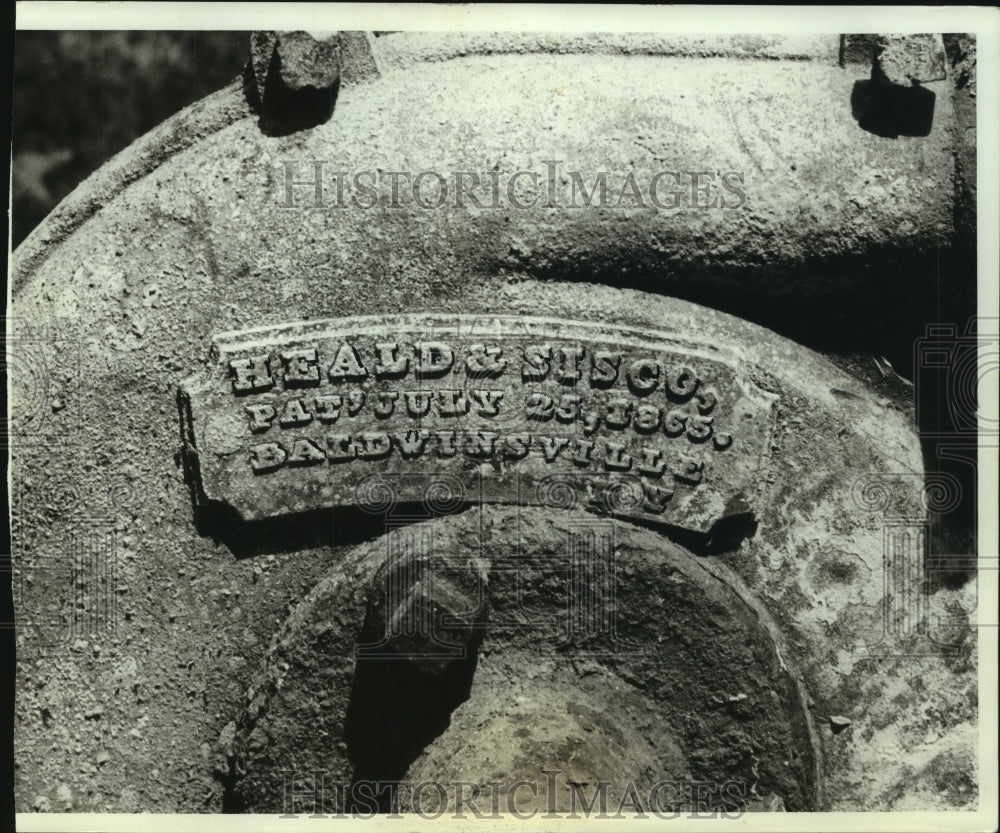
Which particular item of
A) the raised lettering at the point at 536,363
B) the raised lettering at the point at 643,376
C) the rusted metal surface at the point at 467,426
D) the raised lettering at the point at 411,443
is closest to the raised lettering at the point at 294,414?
the rusted metal surface at the point at 467,426

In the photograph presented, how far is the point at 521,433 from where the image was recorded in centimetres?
133

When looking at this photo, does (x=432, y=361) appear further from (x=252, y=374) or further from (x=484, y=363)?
(x=252, y=374)

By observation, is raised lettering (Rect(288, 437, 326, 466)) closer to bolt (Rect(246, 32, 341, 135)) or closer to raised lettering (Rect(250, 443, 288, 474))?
raised lettering (Rect(250, 443, 288, 474))

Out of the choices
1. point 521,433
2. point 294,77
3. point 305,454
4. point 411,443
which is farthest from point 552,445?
point 294,77

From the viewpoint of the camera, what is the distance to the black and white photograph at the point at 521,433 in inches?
51.5

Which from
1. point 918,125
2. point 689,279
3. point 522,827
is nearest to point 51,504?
point 522,827

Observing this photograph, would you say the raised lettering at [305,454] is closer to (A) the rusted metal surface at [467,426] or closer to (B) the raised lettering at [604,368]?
(A) the rusted metal surface at [467,426]

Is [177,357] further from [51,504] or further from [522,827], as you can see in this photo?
[522,827]

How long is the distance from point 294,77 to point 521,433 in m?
0.48

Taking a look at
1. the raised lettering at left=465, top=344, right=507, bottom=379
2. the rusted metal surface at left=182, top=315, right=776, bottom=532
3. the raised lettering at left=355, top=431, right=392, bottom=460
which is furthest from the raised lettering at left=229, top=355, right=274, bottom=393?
the raised lettering at left=465, top=344, right=507, bottom=379

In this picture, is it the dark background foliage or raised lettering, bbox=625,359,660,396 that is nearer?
raised lettering, bbox=625,359,660,396

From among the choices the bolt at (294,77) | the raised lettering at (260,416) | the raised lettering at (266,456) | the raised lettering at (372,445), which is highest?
the bolt at (294,77)

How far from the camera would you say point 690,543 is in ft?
4.41

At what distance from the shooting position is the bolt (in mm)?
1358
